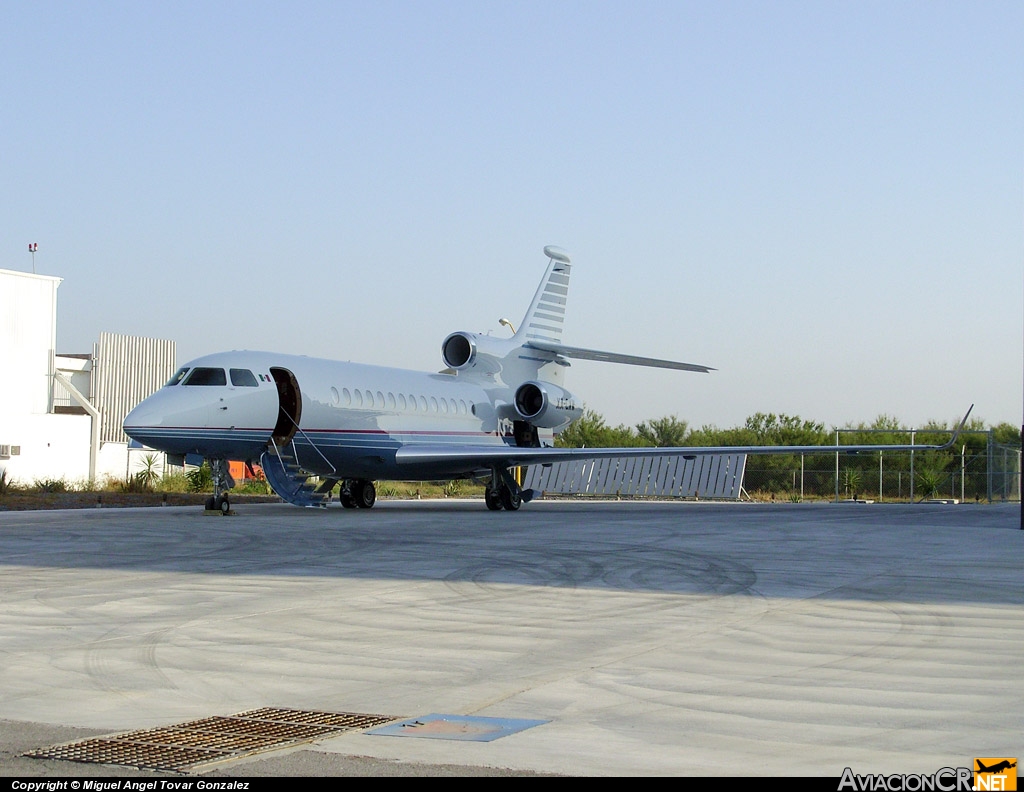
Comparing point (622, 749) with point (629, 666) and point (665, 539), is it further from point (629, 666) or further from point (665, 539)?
point (665, 539)

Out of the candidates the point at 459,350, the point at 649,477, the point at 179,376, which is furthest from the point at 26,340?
the point at 649,477

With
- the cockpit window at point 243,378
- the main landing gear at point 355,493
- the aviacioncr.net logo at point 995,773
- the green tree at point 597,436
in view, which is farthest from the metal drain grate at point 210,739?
the green tree at point 597,436

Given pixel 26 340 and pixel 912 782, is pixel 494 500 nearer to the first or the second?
pixel 26 340

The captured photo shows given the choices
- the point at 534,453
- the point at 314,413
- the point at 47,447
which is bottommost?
the point at 47,447

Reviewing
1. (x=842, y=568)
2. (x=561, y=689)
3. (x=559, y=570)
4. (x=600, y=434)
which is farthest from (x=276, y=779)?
(x=600, y=434)

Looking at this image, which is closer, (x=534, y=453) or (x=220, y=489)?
(x=220, y=489)

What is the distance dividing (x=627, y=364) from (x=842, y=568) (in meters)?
20.4

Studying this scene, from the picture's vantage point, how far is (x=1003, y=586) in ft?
39.0

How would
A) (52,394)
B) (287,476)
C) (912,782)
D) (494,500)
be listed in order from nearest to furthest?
1. (912,782)
2. (287,476)
3. (494,500)
4. (52,394)

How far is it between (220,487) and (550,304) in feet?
47.8

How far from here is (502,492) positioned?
30.3 meters

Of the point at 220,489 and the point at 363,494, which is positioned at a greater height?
the point at 220,489

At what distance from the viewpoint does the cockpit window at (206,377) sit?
24297mm

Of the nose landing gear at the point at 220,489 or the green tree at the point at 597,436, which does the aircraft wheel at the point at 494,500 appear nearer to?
the nose landing gear at the point at 220,489
